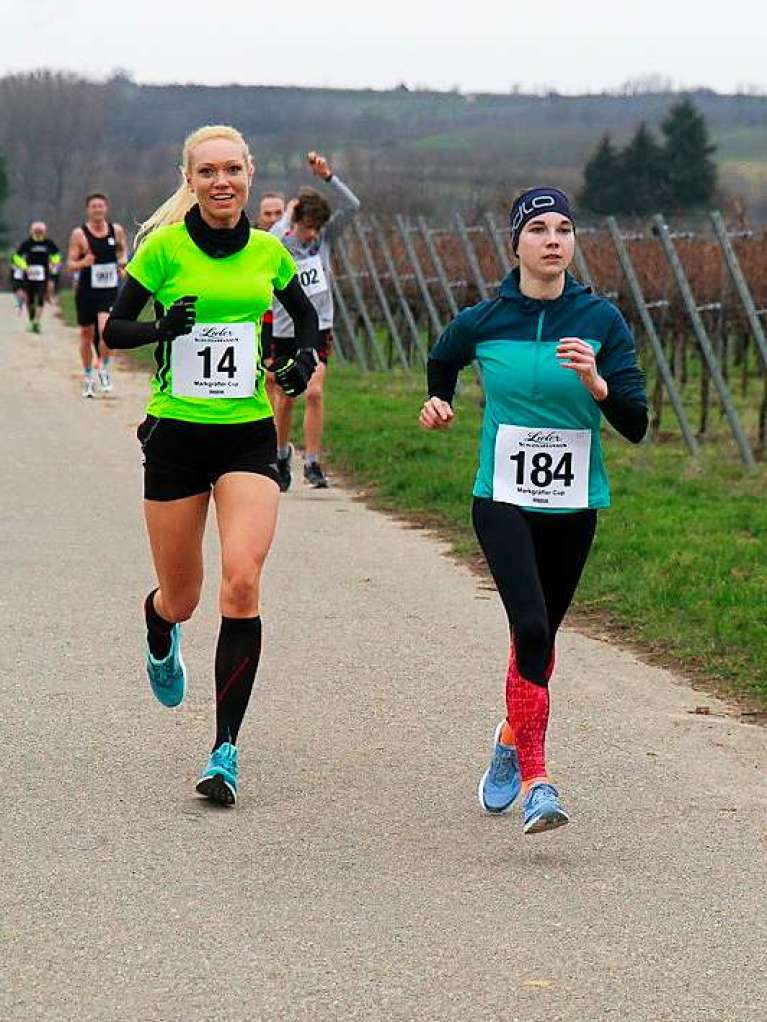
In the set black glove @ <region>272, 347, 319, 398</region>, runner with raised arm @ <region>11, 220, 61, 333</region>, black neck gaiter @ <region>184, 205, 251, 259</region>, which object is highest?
black neck gaiter @ <region>184, 205, 251, 259</region>

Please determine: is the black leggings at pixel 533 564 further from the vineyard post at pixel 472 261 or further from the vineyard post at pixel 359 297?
the vineyard post at pixel 359 297

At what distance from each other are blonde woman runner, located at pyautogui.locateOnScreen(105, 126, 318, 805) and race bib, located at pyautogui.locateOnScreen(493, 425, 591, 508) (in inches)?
31.0

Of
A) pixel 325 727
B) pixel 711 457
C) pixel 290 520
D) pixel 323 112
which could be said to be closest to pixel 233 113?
pixel 323 112

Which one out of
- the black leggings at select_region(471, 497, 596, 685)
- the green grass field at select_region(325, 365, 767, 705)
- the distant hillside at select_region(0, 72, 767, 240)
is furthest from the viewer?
the distant hillside at select_region(0, 72, 767, 240)

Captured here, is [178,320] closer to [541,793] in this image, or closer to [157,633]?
[157,633]

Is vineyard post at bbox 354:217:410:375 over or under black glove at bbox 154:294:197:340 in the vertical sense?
under

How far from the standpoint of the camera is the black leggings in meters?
5.93

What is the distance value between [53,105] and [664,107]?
30.9 meters

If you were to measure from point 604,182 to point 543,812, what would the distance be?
83.3 metres

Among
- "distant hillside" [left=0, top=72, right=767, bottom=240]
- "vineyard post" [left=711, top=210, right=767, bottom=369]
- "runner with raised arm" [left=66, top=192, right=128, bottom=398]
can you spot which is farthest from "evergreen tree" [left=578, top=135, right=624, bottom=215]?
"vineyard post" [left=711, top=210, right=767, bottom=369]

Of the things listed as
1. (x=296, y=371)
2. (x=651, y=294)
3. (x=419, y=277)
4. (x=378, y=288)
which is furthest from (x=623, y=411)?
(x=378, y=288)

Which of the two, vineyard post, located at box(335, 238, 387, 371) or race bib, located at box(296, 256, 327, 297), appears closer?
race bib, located at box(296, 256, 327, 297)

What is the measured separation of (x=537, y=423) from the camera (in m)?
6.05

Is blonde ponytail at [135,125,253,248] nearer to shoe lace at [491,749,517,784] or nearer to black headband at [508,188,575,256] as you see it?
black headband at [508,188,575,256]
